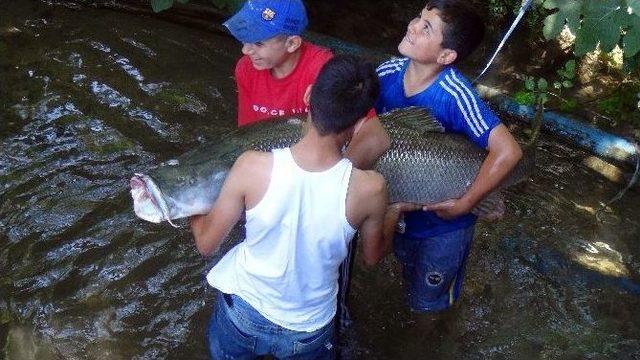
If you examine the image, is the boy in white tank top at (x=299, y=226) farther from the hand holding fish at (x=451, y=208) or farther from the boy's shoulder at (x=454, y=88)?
the boy's shoulder at (x=454, y=88)

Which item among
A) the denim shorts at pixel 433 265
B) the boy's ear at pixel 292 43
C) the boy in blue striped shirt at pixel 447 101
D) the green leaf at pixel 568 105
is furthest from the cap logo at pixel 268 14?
the green leaf at pixel 568 105

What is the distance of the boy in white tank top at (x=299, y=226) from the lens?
208 centimetres

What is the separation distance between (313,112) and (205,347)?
191 centimetres

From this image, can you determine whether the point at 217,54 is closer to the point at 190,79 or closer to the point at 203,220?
the point at 190,79

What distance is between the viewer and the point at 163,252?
3.97 metres

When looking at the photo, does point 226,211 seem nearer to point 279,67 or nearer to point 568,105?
point 279,67

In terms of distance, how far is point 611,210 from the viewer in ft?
15.2

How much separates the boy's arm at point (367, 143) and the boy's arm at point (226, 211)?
1.70ft

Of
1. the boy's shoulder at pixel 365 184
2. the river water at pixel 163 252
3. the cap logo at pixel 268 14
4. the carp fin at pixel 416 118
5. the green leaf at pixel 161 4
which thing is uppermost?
the cap logo at pixel 268 14

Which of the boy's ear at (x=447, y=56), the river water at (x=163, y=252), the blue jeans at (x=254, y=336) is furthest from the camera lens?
the river water at (x=163, y=252)

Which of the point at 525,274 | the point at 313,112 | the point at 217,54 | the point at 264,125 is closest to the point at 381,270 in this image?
the point at 525,274

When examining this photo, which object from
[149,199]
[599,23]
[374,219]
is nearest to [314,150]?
[374,219]

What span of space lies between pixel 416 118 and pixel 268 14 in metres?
0.76

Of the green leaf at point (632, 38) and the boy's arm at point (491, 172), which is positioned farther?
the green leaf at point (632, 38)
